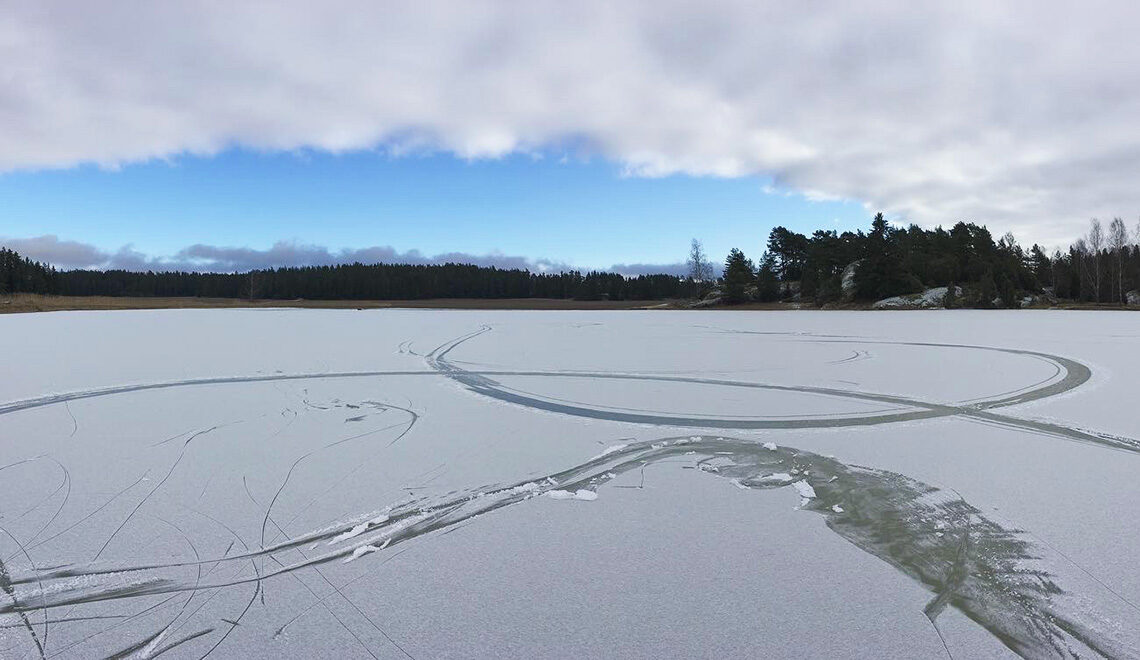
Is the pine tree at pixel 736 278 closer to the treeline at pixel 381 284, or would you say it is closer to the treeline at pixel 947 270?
the treeline at pixel 947 270

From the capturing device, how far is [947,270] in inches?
2122

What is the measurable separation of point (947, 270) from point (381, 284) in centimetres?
8531

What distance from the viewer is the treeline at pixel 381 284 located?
10400 cm

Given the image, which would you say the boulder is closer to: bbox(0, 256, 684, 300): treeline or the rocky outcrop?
the rocky outcrop

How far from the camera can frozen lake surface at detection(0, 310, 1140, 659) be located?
2.78m

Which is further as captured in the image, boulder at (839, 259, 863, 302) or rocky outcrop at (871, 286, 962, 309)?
boulder at (839, 259, 863, 302)

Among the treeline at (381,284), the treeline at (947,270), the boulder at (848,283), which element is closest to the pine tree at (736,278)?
the treeline at (947,270)

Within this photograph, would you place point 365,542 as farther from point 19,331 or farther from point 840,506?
point 19,331

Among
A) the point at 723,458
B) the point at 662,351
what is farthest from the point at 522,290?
the point at 723,458

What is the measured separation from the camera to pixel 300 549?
12.0 feet

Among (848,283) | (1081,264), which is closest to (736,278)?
(848,283)

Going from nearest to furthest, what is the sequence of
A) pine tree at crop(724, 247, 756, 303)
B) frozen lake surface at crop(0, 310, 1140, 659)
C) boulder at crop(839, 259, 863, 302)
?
frozen lake surface at crop(0, 310, 1140, 659) < boulder at crop(839, 259, 863, 302) < pine tree at crop(724, 247, 756, 303)

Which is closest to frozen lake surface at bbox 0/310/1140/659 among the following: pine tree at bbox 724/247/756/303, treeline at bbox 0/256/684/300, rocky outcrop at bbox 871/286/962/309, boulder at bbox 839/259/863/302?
rocky outcrop at bbox 871/286/962/309

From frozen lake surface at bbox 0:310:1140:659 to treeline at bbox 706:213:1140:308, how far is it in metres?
47.1
